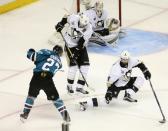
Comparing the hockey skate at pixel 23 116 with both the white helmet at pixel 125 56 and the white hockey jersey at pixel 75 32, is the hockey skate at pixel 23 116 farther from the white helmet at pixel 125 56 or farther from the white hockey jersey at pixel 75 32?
the white helmet at pixel 125 56

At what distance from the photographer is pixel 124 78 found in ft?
20.1

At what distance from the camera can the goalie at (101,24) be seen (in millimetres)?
7457

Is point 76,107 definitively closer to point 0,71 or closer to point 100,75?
point 100,75

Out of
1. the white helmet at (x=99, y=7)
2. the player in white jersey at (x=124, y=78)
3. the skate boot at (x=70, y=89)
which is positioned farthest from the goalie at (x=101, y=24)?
the player in white jersey at (x=124, y=78)

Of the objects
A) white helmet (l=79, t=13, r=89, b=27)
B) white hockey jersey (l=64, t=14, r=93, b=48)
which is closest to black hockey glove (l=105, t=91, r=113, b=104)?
white hockey jersey (l=64, t=14, r=93, b=48)

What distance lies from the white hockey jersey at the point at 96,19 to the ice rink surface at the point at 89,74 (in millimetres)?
280

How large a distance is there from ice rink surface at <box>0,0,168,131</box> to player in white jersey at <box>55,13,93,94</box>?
0.26m

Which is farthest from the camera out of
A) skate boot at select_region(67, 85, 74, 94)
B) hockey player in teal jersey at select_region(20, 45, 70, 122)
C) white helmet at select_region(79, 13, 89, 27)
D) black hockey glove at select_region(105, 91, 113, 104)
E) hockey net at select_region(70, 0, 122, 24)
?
hockey net at select_region(70, 0, 122, 24)

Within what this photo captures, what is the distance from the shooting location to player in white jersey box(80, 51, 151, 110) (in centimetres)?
603

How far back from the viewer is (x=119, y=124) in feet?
19.1

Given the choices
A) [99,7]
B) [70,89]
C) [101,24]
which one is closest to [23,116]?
[70,89]

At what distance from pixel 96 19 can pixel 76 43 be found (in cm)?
128

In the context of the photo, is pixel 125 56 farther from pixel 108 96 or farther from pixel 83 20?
pixel 83 20

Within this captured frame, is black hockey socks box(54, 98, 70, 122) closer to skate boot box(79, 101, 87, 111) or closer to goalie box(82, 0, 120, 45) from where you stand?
skate boot box(79, 101, 87, 111)
